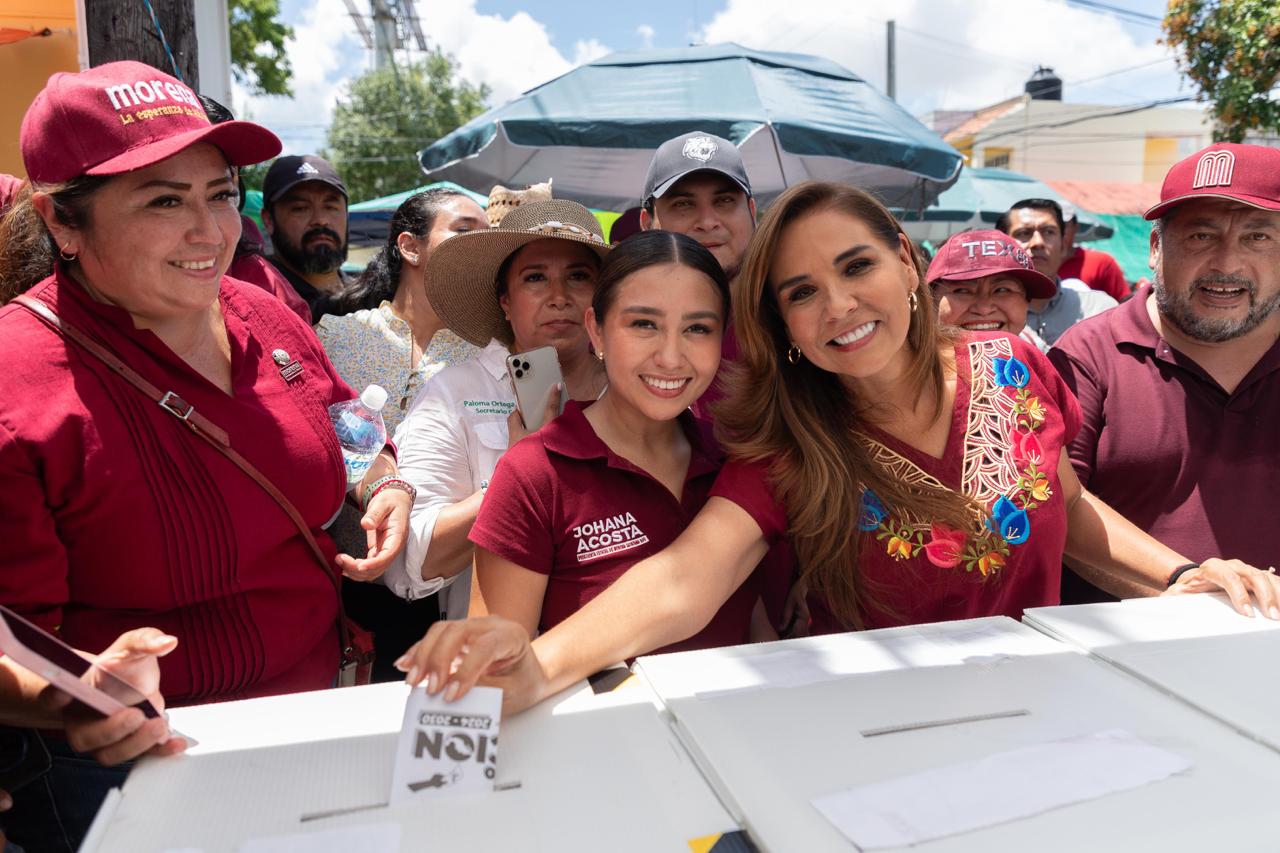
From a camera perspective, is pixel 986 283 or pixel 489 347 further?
pixel 986 283

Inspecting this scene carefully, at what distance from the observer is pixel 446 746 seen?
0.99m

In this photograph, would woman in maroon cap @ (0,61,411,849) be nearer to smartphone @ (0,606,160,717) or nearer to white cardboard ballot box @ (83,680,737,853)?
smartphone @ (0,606,160,717)

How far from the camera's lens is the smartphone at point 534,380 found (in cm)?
209

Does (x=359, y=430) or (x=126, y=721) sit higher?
(x=359, y=430)

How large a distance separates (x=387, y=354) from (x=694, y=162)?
46.7 inches

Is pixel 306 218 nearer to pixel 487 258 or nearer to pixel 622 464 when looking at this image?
pixel 487 258

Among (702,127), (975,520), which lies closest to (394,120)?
(702,127)

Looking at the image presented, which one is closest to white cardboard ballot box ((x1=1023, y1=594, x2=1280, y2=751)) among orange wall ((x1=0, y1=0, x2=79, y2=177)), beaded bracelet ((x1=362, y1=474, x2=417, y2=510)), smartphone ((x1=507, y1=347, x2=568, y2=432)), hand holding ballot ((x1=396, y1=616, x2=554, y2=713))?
hand holding ballot ((x1=396, y1=616, x2=554, y2=713))

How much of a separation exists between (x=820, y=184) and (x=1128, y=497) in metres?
1.28

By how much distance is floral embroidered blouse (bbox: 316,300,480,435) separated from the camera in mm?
2711

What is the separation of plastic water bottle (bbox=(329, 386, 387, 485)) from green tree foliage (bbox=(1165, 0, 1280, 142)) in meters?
7.48

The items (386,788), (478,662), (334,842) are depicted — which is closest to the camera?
(334,842)

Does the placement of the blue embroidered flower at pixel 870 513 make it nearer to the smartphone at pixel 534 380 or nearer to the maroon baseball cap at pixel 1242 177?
the smartphone at pixel 534 380

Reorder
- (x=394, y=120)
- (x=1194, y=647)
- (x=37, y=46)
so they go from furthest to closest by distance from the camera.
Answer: (x=394, y=120)
(x=37, y=46)
(x=1194, y=647)
